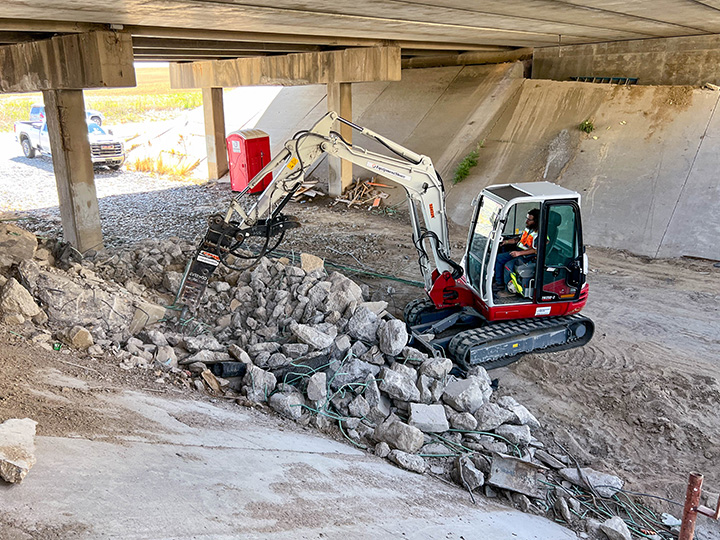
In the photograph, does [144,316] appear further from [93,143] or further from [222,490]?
[93,143]

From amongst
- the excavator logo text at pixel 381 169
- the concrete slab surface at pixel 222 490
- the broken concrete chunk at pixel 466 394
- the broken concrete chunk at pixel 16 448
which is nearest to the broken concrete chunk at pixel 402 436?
the concrete slab surface at pixel 222 490

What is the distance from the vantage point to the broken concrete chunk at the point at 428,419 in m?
5.97

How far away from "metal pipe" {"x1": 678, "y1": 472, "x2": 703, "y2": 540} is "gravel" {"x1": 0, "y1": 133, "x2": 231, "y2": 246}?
11262mm

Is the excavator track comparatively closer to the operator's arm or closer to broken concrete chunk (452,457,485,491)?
the operator's arm

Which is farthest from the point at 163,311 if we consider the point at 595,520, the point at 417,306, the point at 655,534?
the point at 655,534

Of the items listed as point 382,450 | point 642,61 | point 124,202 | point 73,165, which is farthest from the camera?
point 124,202

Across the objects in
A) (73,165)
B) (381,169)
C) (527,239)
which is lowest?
(527,239)

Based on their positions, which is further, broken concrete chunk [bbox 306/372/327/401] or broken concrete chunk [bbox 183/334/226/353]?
broken concrete chunk [bbox 183/334/226/353]

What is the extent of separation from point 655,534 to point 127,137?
2617 cm

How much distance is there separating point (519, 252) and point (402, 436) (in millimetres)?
3360

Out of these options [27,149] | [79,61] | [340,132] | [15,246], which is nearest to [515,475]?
[15,246]

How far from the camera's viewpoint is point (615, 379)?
7.43 m

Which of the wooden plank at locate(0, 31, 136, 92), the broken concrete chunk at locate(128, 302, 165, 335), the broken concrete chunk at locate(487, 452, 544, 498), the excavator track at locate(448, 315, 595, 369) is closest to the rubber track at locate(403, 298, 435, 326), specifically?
the excavator track at locate(448, 315, 595, 369)

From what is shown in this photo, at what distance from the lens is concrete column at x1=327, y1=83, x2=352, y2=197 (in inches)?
655
